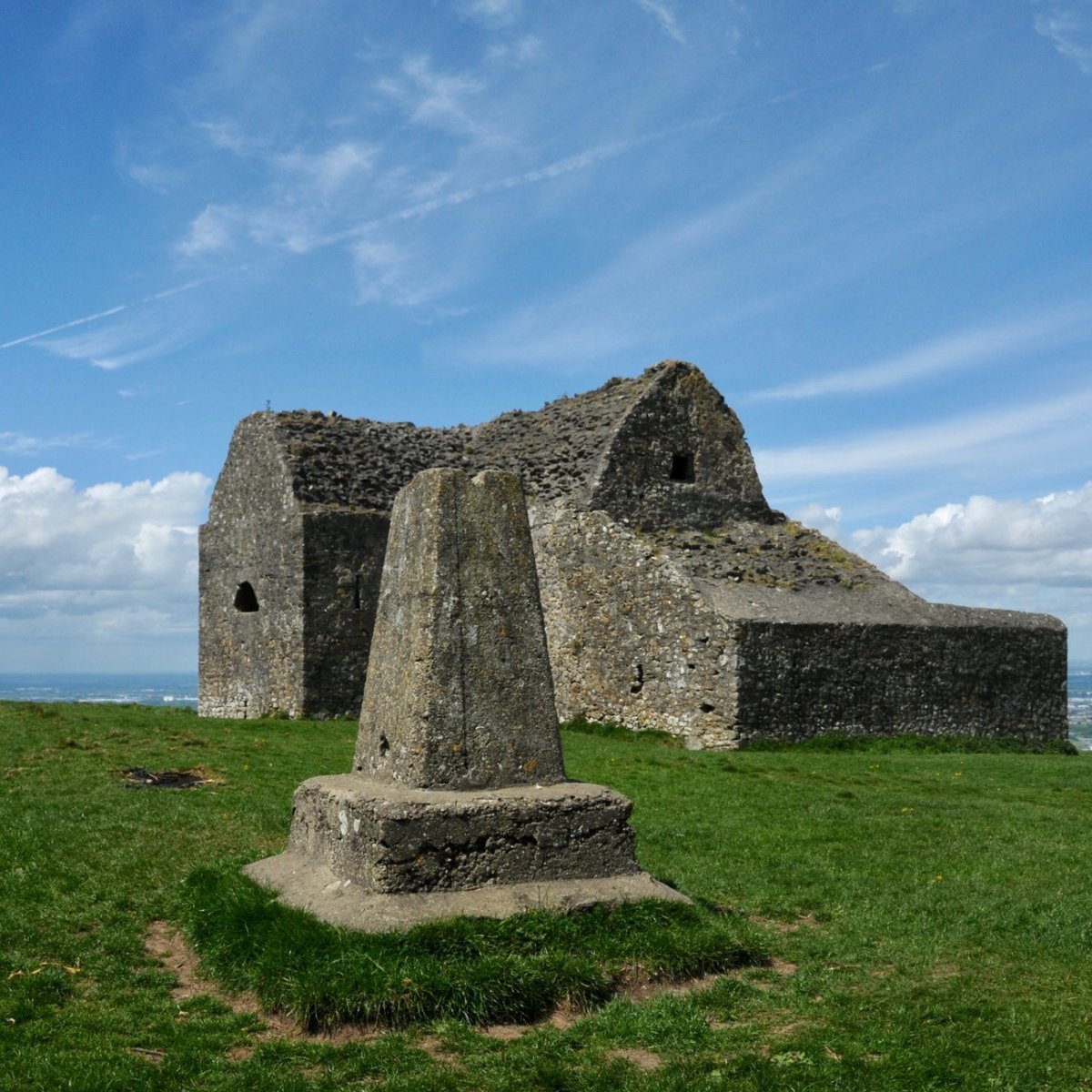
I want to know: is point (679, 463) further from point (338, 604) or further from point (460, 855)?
point (460, 855)

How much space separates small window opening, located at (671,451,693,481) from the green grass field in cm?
1336

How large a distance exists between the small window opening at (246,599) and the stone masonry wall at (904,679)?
10.5 m

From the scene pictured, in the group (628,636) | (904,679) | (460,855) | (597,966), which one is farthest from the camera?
(628,636)

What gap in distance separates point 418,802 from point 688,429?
18.3 m

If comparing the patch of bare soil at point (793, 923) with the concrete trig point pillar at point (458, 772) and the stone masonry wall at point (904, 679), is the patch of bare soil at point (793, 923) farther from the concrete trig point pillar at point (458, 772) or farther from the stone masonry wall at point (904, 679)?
the stone masonry wall at point (904, 679)

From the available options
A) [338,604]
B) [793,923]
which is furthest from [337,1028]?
[338,604]

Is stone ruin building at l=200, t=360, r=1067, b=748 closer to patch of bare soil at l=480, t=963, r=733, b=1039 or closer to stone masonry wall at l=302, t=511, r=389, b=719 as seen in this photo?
stone masonry wall at l=302, t=511, r=389, b=719

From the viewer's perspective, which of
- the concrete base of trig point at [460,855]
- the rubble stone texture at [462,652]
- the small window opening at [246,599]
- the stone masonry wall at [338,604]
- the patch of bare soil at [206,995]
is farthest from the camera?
the small window opening at [246,599]

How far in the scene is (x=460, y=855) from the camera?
6422mm

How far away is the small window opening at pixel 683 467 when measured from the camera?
23.6 m

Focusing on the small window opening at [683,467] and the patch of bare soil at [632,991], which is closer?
the patch of bare soil at [632,991]

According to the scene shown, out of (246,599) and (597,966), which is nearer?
(597,966)

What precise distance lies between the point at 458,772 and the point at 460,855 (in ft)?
1.62

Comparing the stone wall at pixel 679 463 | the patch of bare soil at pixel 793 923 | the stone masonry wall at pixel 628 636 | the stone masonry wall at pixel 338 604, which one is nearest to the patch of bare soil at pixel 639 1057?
the patch of bare soil at pixel 793 923
